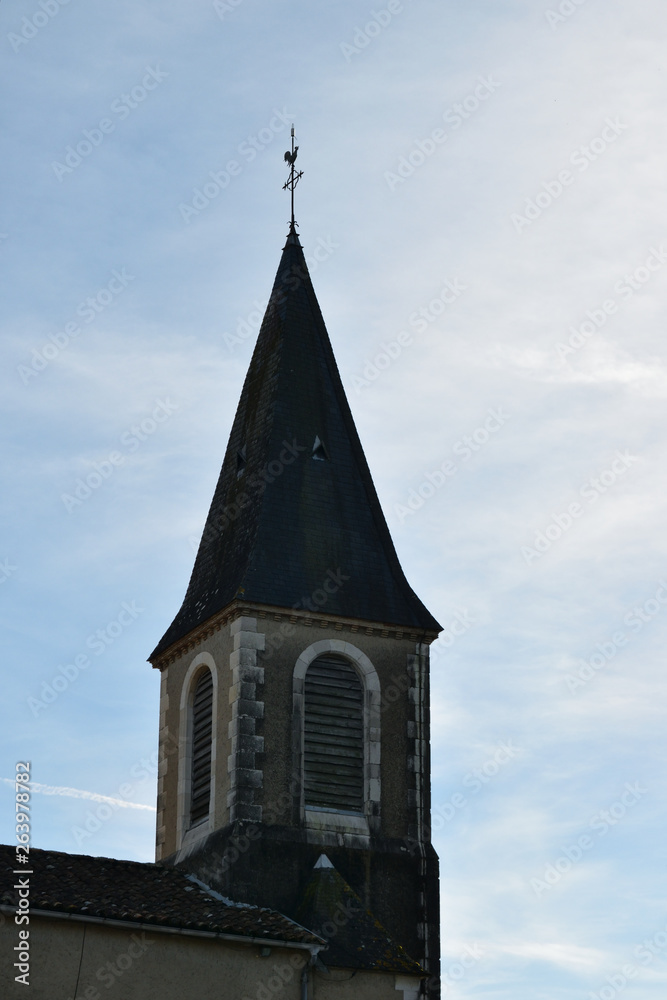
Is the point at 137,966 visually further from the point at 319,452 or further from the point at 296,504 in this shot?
the point at 319,452

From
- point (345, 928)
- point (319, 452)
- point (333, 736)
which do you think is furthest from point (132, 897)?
point (319, 452)

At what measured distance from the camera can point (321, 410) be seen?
30.3 meters

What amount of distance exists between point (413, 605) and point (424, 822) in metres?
3.72

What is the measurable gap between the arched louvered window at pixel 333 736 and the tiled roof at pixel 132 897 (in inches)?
98.5

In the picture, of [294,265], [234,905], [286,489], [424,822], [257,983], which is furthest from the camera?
[294,265]

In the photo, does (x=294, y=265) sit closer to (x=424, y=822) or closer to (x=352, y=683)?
(x=352, y=683)

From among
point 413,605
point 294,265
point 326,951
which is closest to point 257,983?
point 326,951

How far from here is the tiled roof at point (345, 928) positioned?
2402cm

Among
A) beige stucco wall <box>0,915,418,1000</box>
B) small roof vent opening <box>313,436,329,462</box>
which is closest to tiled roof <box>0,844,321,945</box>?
beige stucco wall <box>0,915,418,1000</box>

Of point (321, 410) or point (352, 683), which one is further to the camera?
point (321, 410)

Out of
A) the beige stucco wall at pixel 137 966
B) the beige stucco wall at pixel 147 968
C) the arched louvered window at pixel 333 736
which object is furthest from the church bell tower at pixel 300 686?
the beige stucco wall at pixel 137 966

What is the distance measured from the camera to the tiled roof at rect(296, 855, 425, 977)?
24.0 m

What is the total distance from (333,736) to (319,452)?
5.32 metres

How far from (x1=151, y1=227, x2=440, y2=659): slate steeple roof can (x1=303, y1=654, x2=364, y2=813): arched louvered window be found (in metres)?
1.05
